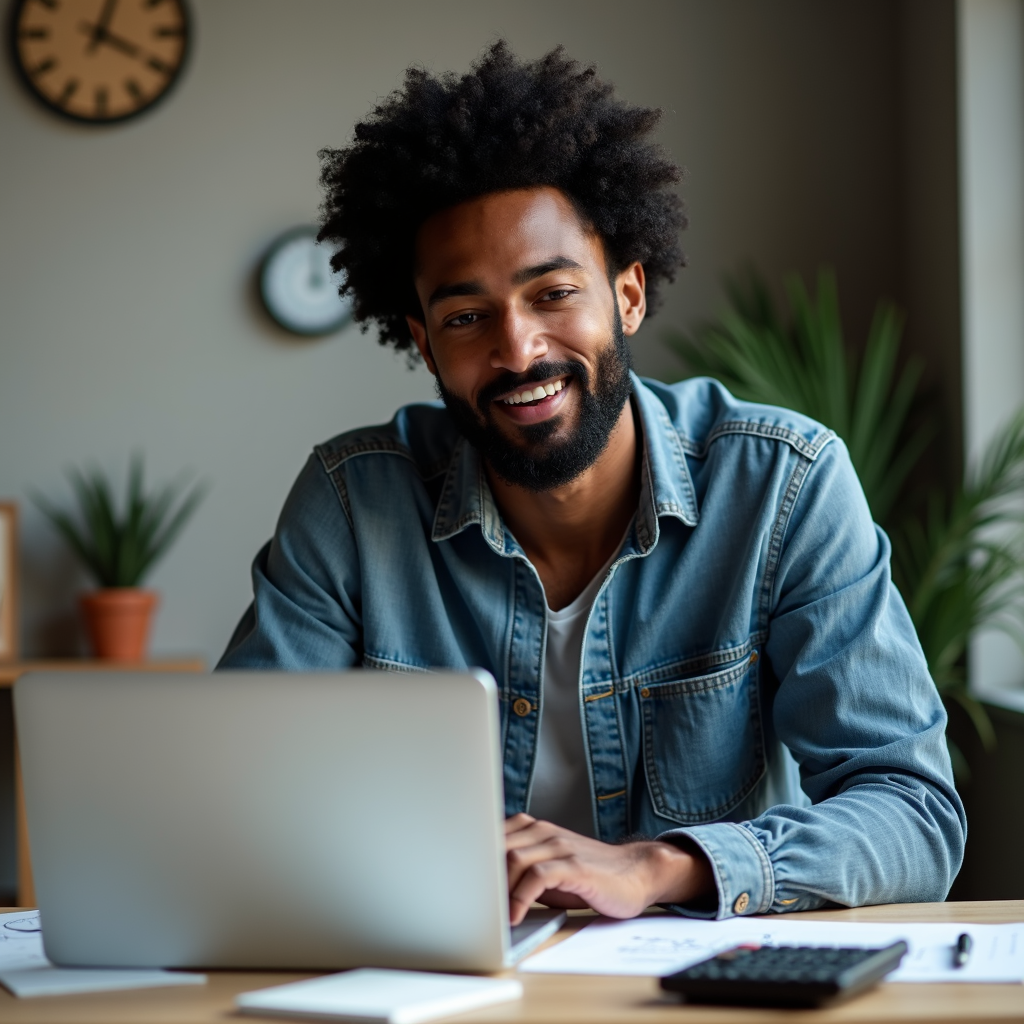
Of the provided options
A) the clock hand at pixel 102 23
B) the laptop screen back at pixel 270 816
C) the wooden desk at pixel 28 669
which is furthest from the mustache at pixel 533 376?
the clock hand at pixel 102 23

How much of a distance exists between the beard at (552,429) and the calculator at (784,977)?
81cm

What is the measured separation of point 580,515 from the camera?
1.66m

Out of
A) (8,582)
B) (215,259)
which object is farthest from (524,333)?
(8,582)

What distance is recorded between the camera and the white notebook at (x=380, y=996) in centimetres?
80

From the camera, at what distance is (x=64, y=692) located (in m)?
0.92

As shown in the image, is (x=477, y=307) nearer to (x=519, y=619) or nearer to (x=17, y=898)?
(x=519, y=619)

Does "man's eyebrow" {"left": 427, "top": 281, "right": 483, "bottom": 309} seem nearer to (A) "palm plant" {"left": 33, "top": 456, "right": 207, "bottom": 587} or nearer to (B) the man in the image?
(B) the man

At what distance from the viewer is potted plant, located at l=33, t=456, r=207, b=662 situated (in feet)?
10.7

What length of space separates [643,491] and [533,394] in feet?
0.58

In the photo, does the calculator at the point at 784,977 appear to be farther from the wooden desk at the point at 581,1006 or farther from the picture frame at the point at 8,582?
the picture frame at the point at 8,582

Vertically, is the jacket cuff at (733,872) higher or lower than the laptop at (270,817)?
lower

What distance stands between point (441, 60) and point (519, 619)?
7.51 ft

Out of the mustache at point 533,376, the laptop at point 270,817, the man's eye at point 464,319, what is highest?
the man's eye at point 464,319

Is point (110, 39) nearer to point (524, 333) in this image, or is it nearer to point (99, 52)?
point (99, 52)
